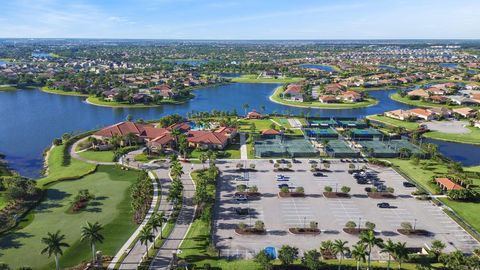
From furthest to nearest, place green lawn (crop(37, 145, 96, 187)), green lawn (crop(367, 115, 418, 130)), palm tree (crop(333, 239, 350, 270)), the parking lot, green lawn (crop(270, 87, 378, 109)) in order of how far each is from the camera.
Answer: green lawn (crop(270, 87, 378, 109))
green lawn (crop(367, 115, 418, 130))
green lawn (crop(37, 145, 96, 187))
the parking lot
palm tree (crop(333, 239, 350, 270))

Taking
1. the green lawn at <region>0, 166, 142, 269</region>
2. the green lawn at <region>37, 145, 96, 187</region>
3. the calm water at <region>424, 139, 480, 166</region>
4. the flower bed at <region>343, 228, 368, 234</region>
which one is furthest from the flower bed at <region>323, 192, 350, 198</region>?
the green lawn at <region>37, 145, 96, 187</region>

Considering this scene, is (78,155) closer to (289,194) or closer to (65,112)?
(289,194)

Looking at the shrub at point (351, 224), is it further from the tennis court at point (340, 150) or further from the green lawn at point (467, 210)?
the tennis court at point (340, 150)

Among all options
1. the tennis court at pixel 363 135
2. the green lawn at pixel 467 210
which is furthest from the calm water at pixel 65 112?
the green lawn at pixel 467 210

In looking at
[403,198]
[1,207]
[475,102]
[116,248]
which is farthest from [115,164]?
[475,102]

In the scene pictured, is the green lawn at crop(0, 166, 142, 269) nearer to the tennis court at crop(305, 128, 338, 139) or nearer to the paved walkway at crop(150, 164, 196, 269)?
the paved walkway at crop(150, 164, 196, 269)
